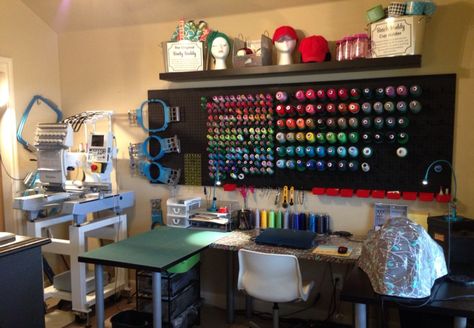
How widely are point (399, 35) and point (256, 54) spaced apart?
976 millimetres

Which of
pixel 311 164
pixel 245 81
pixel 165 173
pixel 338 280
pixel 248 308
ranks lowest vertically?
pixel 248 308

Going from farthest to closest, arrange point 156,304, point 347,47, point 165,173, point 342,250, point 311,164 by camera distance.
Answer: point 165,173
point 311,164
point 347,47
point 342,250
point 156,304

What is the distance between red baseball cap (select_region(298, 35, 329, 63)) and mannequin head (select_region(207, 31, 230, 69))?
0.60m

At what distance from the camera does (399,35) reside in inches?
103

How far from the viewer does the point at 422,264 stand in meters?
1.88

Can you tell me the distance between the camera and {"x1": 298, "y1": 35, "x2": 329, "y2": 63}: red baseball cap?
2881 millimetres

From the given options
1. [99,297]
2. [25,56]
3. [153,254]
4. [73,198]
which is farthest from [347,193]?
[25,56]

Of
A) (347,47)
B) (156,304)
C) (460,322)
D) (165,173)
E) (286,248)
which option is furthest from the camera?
(165,173)

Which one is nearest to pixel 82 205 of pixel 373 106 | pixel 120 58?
pixel 120 58

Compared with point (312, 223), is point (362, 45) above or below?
above

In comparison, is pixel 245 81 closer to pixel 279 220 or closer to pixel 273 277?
pixel 279 220

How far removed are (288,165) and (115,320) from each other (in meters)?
1.59

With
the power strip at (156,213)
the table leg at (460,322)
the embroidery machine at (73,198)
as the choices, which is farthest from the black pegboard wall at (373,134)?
the table leg at (460,322)

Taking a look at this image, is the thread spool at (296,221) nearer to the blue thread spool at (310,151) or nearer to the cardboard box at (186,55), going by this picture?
the blue thread spool at (310,151)
